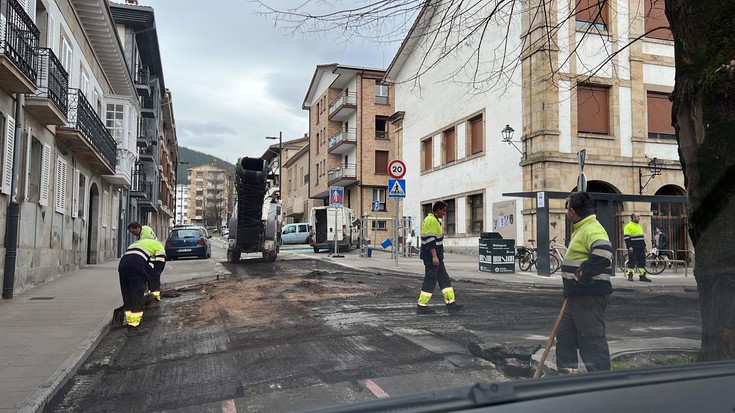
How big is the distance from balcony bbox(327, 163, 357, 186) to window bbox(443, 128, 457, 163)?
1341 cm

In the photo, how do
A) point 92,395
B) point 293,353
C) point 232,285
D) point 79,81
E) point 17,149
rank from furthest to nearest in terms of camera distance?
point 79,81 → point 232,285 → point 17,149 → point 293,353 → point 92,395

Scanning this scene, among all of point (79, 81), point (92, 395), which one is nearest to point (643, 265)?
point (92, 395)

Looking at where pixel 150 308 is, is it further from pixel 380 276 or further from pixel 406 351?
pixel 380 276

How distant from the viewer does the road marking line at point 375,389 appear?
4.19 m

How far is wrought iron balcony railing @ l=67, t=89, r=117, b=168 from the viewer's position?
1435 centimetres

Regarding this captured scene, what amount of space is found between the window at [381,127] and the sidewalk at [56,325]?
27.9 metres

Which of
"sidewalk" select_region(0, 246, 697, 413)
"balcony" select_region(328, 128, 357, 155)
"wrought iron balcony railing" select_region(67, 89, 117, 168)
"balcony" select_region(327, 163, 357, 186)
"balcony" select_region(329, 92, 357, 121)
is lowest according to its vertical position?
"sidewalk" select_region(0, 246, 697, 413)

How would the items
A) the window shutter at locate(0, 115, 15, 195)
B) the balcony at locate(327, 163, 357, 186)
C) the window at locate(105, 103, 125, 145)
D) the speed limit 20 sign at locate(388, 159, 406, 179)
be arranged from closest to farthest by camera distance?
the window shutter at locate(0, 115, 15, 195)
the speed limit 20 sign at locate(388, 159, 406, 179)
the window at locate(105, 103, 125, 145)
the balcony at locate(327, 163, 357, 186)

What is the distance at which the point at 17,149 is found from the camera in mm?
10531

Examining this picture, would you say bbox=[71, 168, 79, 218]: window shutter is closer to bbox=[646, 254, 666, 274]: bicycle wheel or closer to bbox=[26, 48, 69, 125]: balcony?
bbox=[26, 48, 69, 125]: balcony

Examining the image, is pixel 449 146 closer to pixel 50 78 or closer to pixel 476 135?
pixel 476 135

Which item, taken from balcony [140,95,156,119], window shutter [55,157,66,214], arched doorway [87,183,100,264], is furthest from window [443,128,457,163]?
balcony [140,95,156,119]

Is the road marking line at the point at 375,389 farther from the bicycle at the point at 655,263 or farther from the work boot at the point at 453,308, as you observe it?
the bicycle at the point at 655,263

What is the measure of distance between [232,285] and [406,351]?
7.55m
